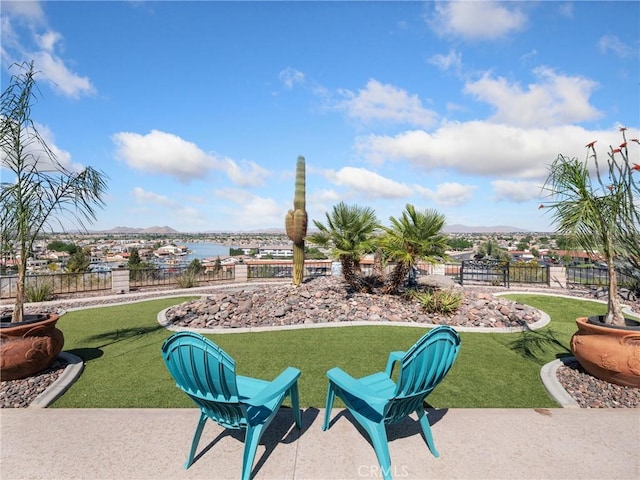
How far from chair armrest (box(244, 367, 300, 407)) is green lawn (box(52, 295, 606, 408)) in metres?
1.01

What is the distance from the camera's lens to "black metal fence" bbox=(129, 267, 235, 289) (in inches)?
615

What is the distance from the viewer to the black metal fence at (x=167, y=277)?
15.6m

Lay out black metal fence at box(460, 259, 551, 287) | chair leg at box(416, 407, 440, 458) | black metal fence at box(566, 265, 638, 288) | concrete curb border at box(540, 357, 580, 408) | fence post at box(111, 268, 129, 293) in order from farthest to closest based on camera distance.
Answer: black metal fence at box(460, 259, 551, 287), black metal fence at box(566, 265, 638, 288), fence post at box(111, 268, 129, 293), concrete curb border at box(540, 357, 580, 408), chair leg at box(416, 407, 440, 458)

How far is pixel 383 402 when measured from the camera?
2904 millimetres

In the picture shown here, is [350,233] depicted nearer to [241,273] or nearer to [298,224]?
[298,224]

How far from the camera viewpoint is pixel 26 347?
4750mm

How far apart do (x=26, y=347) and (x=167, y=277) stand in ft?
39.9

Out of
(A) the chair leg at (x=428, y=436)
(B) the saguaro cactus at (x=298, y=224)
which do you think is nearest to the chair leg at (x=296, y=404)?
(A) the chair leg at (x=428, y=436)

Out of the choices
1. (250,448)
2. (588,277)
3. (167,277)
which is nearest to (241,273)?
(167,277)

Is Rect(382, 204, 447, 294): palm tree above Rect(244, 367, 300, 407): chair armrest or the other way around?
above

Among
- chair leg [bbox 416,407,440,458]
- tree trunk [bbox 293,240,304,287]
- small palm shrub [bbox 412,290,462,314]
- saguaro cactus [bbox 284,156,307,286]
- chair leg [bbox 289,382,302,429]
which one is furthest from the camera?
tree trunk [bbox 293,240,304,287]

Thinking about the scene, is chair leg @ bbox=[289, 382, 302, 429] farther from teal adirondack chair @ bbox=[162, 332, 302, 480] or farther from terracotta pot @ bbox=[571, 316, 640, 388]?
terracotta pot @ bbox=[571, 316, 640, 388]

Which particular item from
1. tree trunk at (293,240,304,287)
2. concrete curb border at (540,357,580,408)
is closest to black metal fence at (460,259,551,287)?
tree trunk at (293,240,304,287)

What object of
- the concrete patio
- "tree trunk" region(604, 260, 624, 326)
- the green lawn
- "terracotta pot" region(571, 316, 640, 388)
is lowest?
the green lawn
